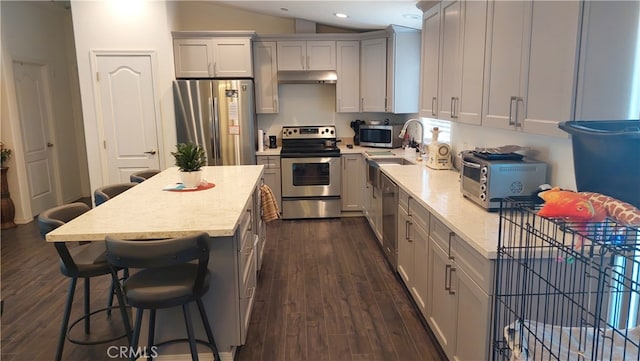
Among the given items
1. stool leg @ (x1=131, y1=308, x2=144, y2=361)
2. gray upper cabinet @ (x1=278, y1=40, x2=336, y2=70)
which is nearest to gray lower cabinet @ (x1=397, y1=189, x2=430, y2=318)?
stool leg @ (x1=131, y1=308, x2=144, y2=361)

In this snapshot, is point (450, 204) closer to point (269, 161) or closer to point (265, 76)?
point (269, 161)

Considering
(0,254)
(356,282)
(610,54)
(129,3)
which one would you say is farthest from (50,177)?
(610,54)

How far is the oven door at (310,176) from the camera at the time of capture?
5559mm

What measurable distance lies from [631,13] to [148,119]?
16.1 feet

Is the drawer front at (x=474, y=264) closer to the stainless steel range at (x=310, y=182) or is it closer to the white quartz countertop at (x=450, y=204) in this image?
the white quartz countertop at (x=450, y=204)

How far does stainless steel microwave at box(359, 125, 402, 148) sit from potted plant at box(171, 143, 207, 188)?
3088mm

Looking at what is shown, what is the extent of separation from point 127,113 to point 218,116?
111 centimetres

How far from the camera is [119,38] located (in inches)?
201

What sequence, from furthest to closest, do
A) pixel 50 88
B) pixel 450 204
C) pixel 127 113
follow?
pixel 50 88 → pixel 127 113 → pixel 450 204

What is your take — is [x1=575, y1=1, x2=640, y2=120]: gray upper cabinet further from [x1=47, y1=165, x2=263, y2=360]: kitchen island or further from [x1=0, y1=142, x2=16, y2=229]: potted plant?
[x1=0, y1=142, x2=16, y2=229]: potted plant

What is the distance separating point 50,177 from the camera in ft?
20.9

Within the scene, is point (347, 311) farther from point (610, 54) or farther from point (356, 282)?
point (610, 54)

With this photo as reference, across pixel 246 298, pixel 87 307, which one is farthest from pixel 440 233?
pixel 87 307

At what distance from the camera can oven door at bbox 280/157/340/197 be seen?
556 cm
